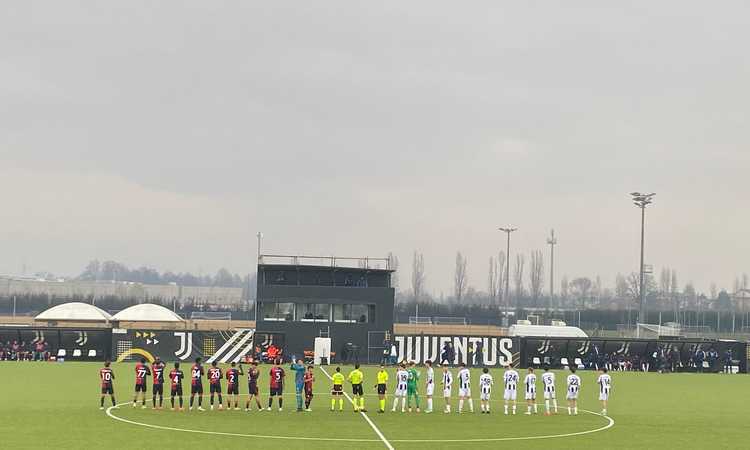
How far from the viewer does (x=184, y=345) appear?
228 ft

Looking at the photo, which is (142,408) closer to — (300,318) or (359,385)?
(359,385)

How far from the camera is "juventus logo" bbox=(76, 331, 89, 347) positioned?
70250 millimetres

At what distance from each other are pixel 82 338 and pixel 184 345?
27.1 feet

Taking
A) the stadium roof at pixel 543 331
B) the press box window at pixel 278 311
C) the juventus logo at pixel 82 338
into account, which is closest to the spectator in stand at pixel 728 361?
the stadium roof at pixel 543 331

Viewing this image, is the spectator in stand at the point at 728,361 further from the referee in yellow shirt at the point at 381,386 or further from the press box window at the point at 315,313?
the referee in yellow shirt at the point at 381,386

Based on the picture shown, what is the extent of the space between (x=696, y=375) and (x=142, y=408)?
4814 cm

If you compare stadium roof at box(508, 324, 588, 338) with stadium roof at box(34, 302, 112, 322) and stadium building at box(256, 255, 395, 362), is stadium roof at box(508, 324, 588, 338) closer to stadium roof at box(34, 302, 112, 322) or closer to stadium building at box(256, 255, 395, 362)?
stadium building at box(256, 255, 395, 362)

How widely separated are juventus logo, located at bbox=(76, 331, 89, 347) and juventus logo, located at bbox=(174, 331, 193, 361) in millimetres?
7317

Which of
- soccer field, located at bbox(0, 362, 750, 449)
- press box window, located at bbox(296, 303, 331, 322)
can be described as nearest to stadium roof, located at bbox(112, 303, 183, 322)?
press box window, located at bbox(296, 303, 331, 322)

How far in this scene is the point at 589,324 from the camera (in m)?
133

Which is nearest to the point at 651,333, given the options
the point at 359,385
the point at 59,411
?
the point at 359,385

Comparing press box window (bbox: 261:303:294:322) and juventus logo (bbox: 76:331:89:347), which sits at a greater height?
press box window (bbox: 261:303:294:322)

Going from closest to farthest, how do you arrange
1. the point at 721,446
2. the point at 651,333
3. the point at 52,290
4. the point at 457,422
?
the point at 721,446, the point at 457,422, the point at 651,333, the point at 52,290

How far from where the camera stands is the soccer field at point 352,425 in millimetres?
26422
